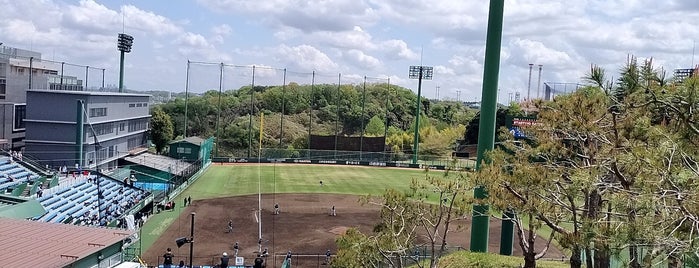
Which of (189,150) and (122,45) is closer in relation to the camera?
(189,150)

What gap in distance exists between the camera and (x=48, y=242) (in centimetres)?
1234

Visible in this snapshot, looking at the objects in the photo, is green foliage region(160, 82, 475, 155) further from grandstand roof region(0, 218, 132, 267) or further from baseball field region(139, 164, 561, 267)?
grandstand roof region(0, 218, 132, 267)

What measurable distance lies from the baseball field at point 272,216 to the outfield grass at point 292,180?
0.17 ft

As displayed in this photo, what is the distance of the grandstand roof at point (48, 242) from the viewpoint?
35.7 ft

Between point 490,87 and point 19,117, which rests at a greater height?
point 490,87

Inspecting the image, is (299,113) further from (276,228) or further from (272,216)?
(276,228)

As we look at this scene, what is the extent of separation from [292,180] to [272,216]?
15.5 meters

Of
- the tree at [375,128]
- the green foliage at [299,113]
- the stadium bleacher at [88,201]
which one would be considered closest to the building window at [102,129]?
the stadium bleacher at [88,201]

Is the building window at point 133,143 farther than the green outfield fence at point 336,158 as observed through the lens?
No

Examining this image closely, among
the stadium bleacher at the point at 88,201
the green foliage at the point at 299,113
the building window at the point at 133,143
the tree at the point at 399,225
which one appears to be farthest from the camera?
the green foliage at the point at 299,113

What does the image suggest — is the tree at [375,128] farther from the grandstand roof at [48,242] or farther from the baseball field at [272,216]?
the grandstand roof at [48,242]

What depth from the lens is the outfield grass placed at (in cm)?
4294

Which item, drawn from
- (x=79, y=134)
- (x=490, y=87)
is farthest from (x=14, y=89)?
(x=490, y=87)

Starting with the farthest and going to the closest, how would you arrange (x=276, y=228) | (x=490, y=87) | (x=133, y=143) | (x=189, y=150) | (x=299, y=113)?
1. (x=299, y=113)
2. (x=189, y=150)
3. (x=133, y=143)
4. (x=276, y=228)
5. (x=490, y=87)
